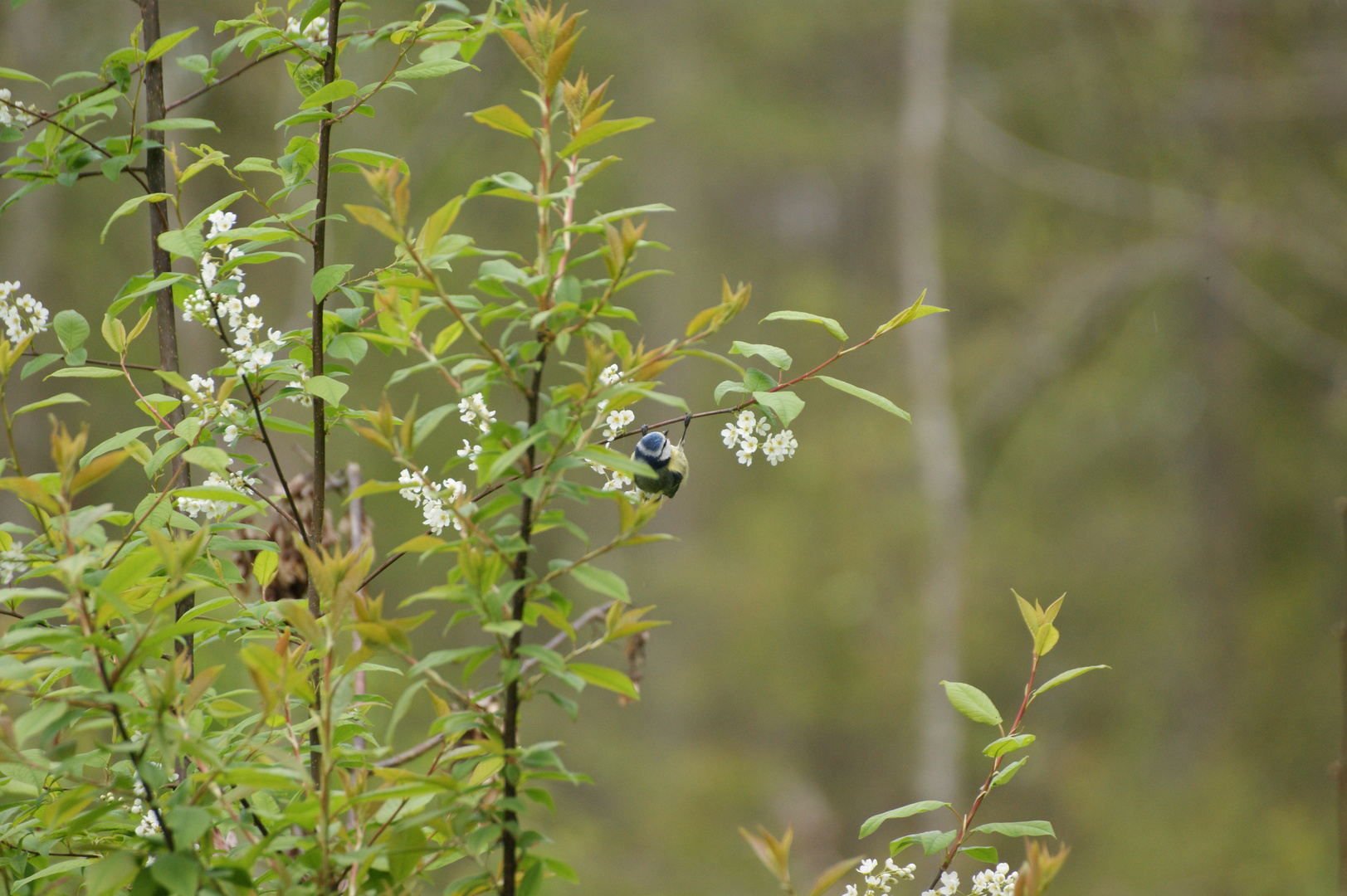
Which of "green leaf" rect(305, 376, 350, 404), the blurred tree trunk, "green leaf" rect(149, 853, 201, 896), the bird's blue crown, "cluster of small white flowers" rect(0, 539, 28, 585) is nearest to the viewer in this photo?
"green leaf" rect(149, 853, 201, 896)

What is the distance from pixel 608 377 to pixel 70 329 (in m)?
0.50

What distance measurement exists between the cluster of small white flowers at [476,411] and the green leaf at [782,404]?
0.19 m

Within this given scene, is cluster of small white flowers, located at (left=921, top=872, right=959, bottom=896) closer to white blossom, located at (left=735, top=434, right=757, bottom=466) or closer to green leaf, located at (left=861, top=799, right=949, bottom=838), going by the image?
green leaf, located at (left=861, top=799, right=949, bottom=838)

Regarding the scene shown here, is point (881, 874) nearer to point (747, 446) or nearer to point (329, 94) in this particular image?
point (747, 446)

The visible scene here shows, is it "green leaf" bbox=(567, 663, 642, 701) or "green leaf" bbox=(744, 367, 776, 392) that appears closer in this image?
"green leaf" bbox=(567, 663, 642, 701)

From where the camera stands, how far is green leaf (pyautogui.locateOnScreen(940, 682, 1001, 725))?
0.73 m

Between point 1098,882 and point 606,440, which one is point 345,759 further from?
point 1098,882

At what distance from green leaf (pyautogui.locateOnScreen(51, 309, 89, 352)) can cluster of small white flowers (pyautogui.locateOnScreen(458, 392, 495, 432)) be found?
39cm

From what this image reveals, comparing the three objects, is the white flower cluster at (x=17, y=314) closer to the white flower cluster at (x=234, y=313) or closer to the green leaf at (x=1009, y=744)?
the white flower cluster at (x=234, y=313)

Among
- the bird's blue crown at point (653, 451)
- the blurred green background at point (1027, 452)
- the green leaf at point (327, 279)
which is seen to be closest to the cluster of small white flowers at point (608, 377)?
the bird's blue crown at point (653, 451)

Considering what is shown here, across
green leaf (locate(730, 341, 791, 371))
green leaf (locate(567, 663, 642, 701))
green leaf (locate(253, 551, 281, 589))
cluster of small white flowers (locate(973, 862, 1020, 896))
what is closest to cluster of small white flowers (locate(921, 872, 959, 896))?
cluster of small white flowers (locate(973, 862, 1020, 896))

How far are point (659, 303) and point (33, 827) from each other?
16.6ft

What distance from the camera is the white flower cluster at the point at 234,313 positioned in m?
0.75

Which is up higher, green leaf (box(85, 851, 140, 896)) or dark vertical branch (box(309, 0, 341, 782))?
dark vertical branch (box(309, 0, 341, 782))
